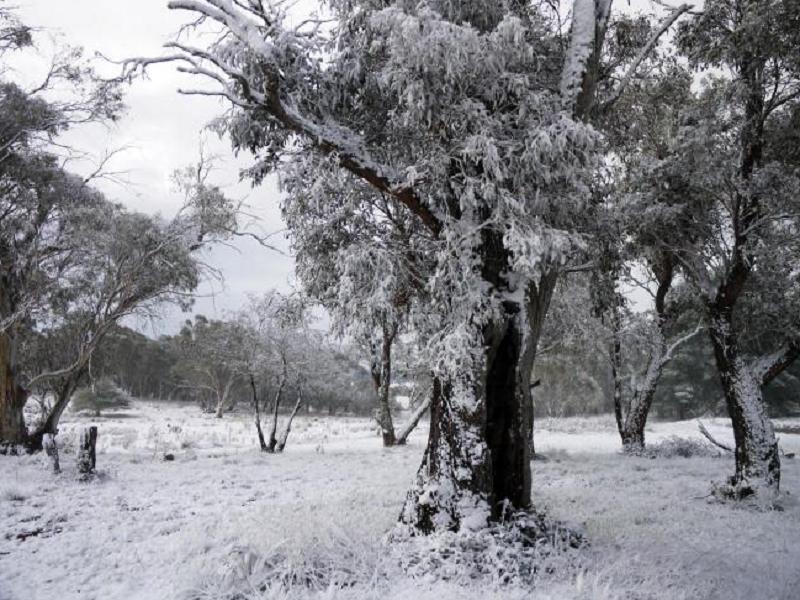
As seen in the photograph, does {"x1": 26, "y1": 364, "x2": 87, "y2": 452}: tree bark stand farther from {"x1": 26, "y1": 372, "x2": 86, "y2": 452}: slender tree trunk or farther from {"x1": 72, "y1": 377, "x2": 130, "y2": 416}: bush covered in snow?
{"x1": 72, "y1": 377, "x2": 130, "y2": 416}: bush covered in snow

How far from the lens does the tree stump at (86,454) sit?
10.7 m

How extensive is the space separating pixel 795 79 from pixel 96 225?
17.9 m

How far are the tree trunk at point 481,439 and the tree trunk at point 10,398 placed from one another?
13718 millimetres

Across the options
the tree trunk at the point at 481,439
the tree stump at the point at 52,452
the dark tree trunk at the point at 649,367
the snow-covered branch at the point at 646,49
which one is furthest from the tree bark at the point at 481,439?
the dark tree trunk at the point at 649,367

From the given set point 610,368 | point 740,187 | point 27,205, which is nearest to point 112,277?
point 27,205

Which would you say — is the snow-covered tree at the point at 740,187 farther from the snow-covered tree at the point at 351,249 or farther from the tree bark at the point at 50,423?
the tree bark at the point at 50,423

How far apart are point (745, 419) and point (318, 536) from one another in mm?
7762

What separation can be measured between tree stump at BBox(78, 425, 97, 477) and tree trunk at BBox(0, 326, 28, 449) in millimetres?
5229

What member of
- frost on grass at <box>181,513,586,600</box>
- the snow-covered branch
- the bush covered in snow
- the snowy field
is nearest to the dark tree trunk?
the snowy field

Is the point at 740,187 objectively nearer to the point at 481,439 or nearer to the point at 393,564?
the point at 481,439

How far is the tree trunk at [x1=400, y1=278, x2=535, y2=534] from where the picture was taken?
19.2ft

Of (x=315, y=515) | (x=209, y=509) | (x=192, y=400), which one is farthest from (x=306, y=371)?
(x=192, y=400)

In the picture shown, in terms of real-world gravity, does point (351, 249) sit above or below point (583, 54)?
below

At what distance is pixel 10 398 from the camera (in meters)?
14.4
